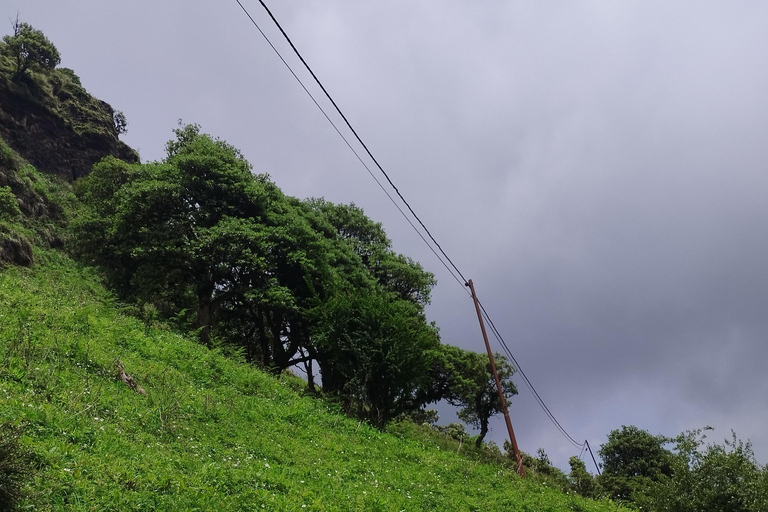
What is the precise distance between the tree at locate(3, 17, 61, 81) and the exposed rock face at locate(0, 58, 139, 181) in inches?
39.9

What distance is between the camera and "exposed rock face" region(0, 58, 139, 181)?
39562 millimetres

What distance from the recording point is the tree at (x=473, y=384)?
32000 mm

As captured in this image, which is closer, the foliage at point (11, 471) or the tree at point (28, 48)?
the foliage at point (11, 471)

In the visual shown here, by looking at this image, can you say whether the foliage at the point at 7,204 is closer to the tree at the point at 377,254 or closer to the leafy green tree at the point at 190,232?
the leafy green tree at the point at 190,232

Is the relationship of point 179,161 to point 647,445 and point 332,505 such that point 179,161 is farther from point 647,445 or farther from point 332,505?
point 647,445

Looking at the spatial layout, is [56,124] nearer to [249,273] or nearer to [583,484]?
[249,273]

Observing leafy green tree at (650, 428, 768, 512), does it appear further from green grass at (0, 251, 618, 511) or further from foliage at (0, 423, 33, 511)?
foliage at (0, 423, 33, 511)

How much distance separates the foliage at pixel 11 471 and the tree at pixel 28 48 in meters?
Result: 50.8

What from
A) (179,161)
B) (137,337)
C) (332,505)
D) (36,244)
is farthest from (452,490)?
(36,244)

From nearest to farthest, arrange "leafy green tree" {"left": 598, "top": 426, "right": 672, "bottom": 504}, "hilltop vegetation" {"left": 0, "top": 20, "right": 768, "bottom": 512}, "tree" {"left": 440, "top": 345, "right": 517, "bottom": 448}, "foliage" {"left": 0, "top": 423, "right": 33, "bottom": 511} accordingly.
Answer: "foliage" {"left": 0, "top": 423, "right": 33, "bottom": 511}
"hilltop vegetation" {"left": 0, "top": 20, "right": 768, "bottom": 512}
"tree" {"left": 440, "top": 345, "right": 517, "bottom": 448}
"leafy green tree" {"left": 598, "top": 426, "right": 672, "bottom": 504}

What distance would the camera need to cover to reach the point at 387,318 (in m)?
19.4

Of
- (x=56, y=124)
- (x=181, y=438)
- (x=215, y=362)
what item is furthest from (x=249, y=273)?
(x=56, y=124)

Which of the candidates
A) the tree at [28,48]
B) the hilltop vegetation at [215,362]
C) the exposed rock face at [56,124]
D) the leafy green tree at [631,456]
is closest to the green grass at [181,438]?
the hilltop vegetation at [215,362]

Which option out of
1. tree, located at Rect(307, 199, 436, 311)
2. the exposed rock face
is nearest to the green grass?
tree, located at Rect(307, 199, 436, 311)
